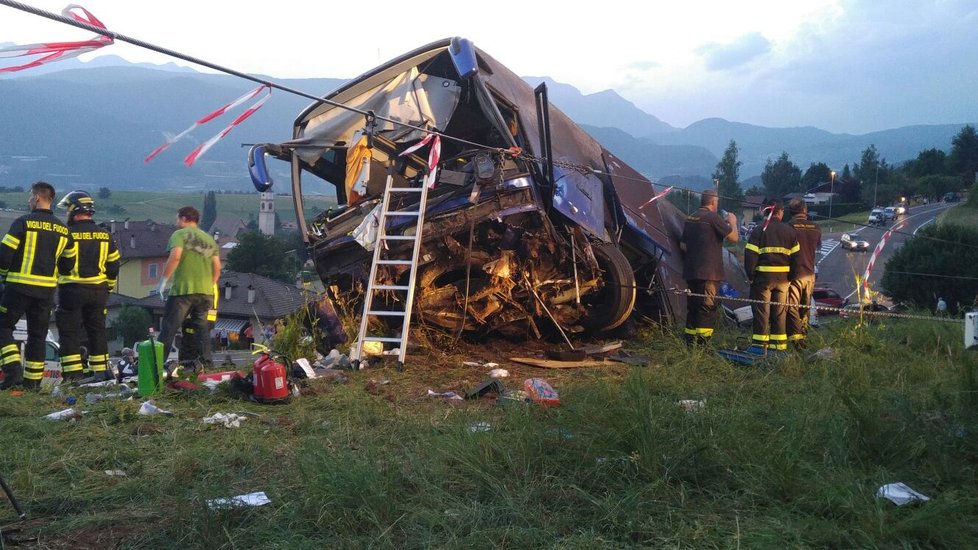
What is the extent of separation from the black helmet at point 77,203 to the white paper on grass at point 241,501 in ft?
14.9

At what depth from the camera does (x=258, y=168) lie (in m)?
7.33

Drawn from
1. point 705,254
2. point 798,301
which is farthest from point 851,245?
point 705,254

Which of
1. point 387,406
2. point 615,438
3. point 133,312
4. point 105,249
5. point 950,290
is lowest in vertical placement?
point 133,312

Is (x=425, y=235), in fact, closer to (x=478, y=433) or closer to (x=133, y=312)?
(x=478, y=433)

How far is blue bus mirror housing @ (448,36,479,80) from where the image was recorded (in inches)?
283

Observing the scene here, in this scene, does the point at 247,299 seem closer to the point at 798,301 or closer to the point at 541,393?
the point at 798,301

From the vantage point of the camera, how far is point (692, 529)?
109 inches

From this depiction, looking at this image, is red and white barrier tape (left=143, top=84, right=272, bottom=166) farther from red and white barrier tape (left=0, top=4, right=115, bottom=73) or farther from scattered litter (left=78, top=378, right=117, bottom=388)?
scattered litter (left=78, top=378, right=117, bottom=388)

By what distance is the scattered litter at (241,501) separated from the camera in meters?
3.03

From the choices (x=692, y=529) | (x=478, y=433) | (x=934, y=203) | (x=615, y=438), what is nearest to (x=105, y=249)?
(x=478, y=433)

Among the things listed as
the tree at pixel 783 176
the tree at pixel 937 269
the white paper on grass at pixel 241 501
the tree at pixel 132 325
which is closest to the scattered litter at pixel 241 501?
the white paper on grass at pixel 241 501

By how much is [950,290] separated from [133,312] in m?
37.5

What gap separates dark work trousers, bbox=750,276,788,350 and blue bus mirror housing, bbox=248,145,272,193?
4835 millimetres

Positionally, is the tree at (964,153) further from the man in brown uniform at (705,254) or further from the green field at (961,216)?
the man in brown uniform at (705,254)
